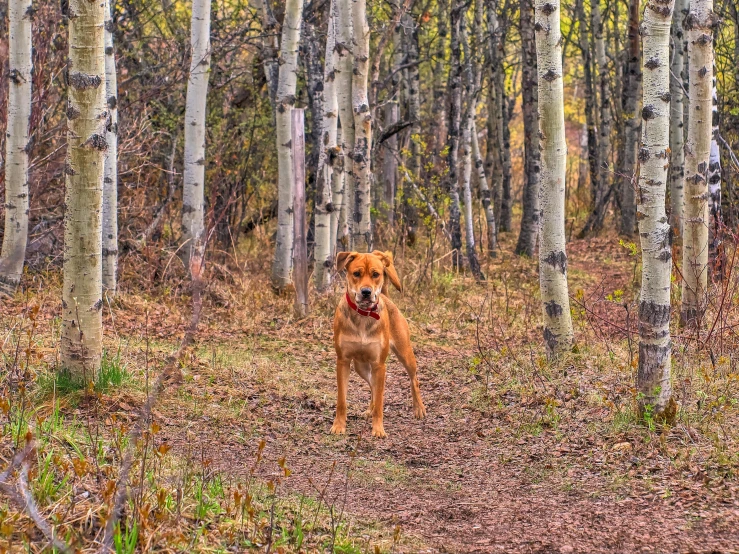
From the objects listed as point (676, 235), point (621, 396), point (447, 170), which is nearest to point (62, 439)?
point (621, 396)

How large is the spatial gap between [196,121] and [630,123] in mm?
10027

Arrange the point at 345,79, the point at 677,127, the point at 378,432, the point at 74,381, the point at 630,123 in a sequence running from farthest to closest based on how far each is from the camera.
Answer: the point at 630,123 → the point at 677,127 → the point at 345,79 → the point at 378,432 → the point at 74,381

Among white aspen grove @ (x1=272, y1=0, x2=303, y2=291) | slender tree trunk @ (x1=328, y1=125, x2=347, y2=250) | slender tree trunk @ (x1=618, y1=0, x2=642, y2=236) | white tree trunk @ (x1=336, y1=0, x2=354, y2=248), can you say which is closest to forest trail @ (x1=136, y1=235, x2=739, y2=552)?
white aspen grove @ (x1=272, y1=0, x2=303, y2=291)

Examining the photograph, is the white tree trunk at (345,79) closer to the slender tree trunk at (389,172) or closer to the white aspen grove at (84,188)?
the white aspen grove at (84,188)

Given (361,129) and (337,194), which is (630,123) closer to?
(337,194)

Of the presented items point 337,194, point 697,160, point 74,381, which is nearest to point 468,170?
point 337,194

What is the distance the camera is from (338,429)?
22.1ft

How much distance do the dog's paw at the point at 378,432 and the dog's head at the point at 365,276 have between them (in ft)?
3.22

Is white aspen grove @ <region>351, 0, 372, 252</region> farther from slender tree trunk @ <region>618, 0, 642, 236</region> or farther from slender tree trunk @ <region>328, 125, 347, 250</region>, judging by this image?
slender tree trunk @ <region>618, 0, 642, 236</region>

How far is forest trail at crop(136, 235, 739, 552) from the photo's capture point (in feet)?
14.7

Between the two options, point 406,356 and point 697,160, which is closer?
point 406,356

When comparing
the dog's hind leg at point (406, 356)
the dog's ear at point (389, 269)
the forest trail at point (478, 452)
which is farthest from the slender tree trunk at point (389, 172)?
the dog's ear at point (389, 269)

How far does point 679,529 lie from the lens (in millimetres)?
4383

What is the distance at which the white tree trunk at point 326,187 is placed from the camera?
11.5 meters
